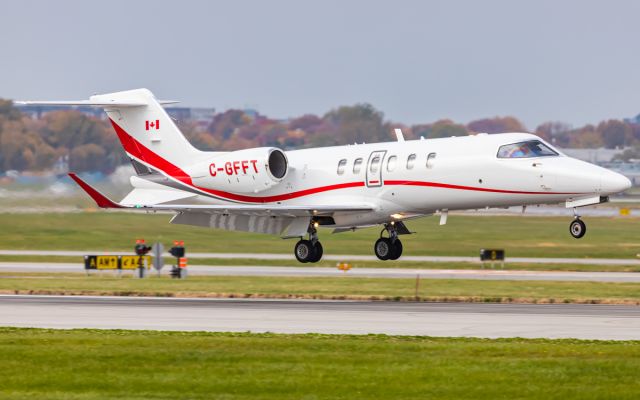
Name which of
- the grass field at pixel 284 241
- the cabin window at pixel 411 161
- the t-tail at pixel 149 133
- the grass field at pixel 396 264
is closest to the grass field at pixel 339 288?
the t-tail at pixel 149 133

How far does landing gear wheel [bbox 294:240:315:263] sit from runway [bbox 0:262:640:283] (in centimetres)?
1169

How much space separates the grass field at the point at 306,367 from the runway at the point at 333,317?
6.38 feet

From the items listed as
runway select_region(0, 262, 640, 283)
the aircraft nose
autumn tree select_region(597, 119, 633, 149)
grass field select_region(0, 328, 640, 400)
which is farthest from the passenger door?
autumn tree select_region(597, 119, 633, 149)

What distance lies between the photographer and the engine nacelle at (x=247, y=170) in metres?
35.2

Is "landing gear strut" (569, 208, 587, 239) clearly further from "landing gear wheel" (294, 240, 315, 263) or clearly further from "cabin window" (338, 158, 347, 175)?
"landing gear wheel" (294, 240, 315, 263)

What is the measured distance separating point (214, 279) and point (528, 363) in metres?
25.4

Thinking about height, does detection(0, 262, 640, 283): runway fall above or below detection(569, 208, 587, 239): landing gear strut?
below

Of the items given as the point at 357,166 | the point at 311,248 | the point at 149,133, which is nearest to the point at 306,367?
the point at 357,166

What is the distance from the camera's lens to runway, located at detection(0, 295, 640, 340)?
26.5 m

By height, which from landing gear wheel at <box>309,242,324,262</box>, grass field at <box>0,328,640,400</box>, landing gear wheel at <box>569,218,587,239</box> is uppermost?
landing gear wheel at <box>569,218,587,239</box>

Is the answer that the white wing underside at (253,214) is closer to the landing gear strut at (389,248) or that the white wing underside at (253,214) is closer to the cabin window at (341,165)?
the cabin window at (341,165)

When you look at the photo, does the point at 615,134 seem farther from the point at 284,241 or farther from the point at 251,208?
the point at 251,208

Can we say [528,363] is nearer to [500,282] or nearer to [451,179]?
[451,179]

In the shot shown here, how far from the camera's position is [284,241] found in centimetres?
6328
